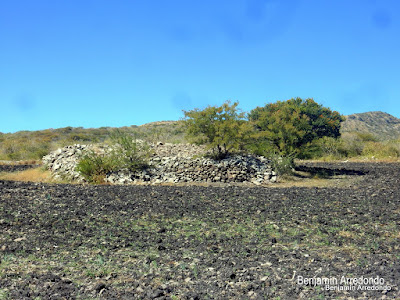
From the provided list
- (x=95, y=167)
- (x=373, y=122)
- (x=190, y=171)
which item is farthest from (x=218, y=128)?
(x=373, y=122)

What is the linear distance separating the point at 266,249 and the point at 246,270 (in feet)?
4.25

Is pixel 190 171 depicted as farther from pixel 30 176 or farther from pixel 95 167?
pixel 30 176

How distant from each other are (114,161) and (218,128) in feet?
18.0

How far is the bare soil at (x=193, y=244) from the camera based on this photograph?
→ 605 cm

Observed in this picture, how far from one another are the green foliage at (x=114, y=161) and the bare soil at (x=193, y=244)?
17.0 ft

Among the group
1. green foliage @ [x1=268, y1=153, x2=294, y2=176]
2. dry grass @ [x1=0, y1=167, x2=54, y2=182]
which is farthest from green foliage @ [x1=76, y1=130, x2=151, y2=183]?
green foliage @ [x1=268, y1=153, x2=294, y2=176]

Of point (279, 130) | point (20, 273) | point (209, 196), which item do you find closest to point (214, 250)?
point (20, 273)

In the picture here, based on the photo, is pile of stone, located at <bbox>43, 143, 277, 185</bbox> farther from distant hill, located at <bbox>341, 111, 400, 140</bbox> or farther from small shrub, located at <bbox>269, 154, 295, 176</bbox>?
distant hill, located at <bbox>341, 111, 400, 140</bbox>

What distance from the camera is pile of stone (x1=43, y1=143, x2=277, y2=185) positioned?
64.2 feet

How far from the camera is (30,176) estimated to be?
74.2 feet

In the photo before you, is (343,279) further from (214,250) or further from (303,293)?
(214,250)

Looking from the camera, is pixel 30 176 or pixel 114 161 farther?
pixel 30 176

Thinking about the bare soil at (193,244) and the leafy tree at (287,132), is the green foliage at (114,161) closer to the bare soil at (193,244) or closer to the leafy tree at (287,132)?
the bare soil at (193,244)

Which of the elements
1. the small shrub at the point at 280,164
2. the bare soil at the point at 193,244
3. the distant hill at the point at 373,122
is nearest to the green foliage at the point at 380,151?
the small shrub at the point at 280,164
